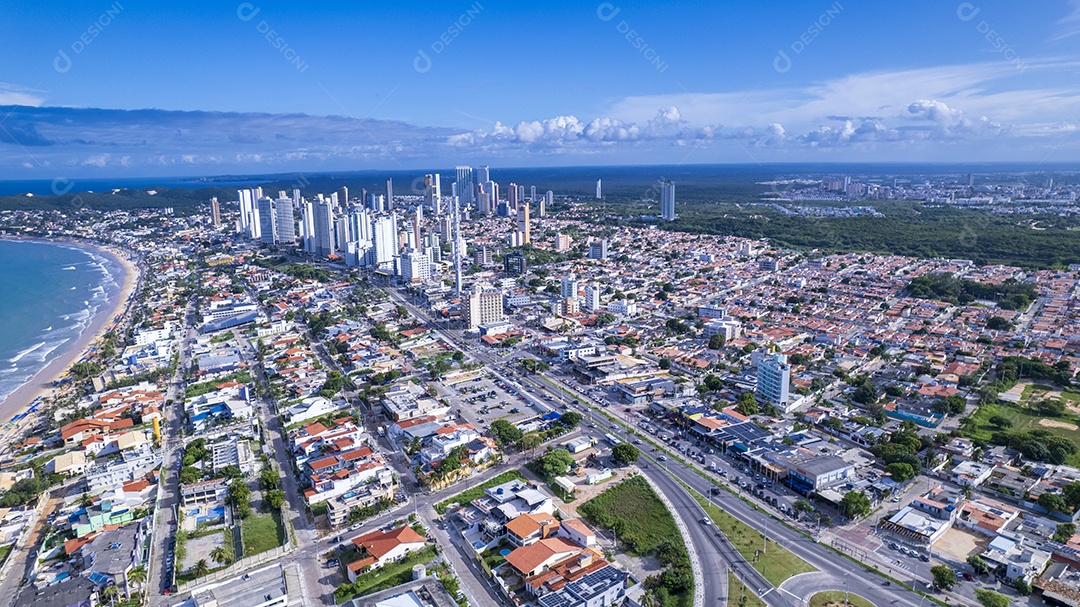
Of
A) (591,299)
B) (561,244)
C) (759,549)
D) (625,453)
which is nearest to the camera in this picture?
(759,549)

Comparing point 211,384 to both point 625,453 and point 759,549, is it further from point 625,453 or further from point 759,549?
point 759,549

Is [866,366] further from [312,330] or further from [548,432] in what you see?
[312,330]

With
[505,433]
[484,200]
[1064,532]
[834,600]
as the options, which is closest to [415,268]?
[505,433]

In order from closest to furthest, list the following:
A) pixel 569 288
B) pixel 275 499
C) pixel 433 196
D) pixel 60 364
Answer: pixel 275 499, pixel 60 364, pixel 569 288, pixel 433 196

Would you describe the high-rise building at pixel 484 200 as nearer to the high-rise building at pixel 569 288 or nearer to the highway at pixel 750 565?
the high-rise building at pixel 569 288

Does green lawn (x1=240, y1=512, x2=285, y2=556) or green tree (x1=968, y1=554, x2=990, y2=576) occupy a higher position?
green tree (x1=968, y1=554, x2=990, y2=576)

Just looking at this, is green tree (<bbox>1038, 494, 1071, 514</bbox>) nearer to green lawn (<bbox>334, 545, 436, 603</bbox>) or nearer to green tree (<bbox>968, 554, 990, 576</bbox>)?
green tree (<bbox>968, 554, 990, 576</bbox>)

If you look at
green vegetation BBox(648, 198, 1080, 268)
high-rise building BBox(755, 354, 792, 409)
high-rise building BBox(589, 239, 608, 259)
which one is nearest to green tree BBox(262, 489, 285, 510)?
high-rise building BBox(755, 354, 792, 409)
